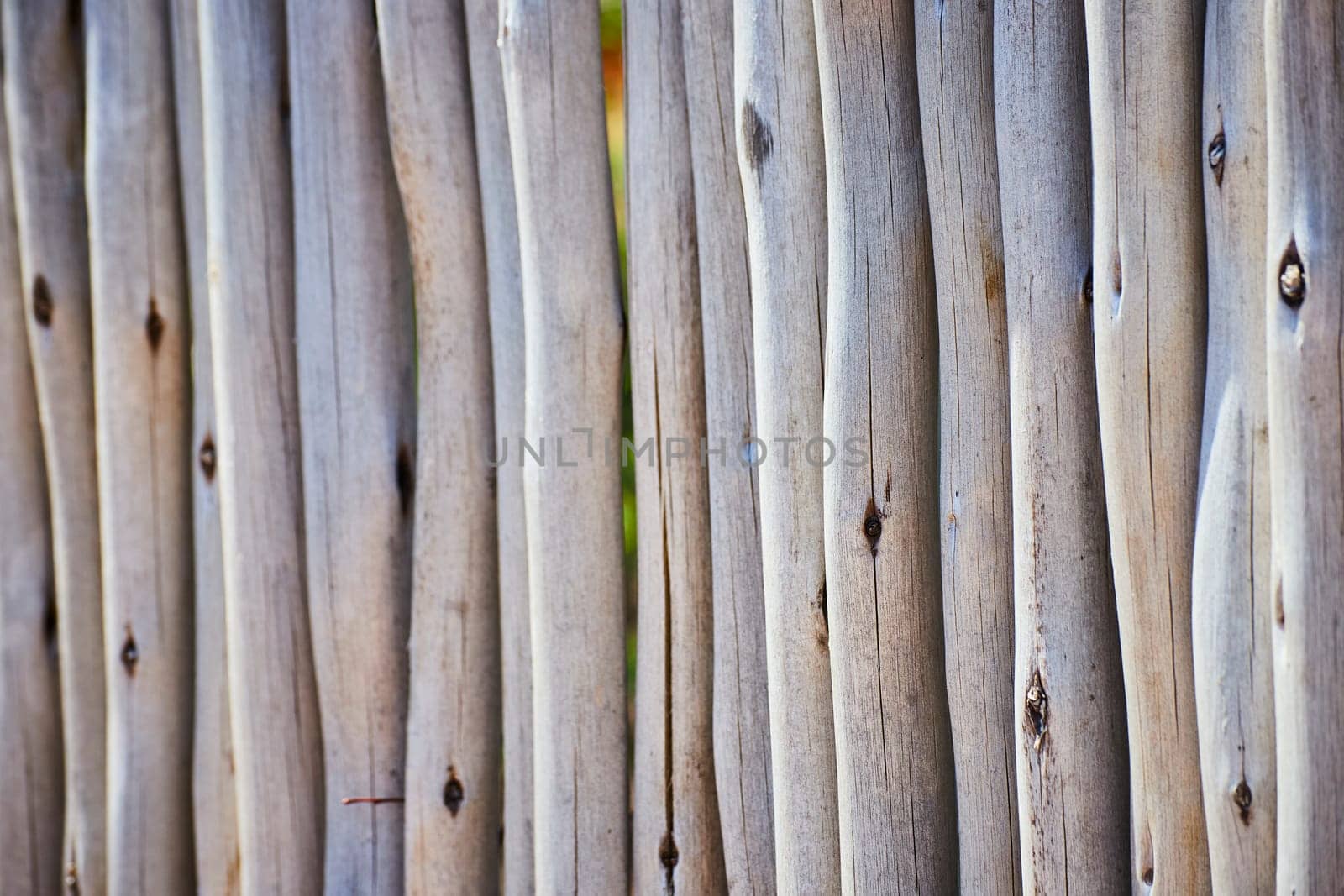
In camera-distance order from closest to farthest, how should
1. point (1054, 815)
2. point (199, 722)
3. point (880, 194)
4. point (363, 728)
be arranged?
point (1054, 815)
point (880, 194)
point (363, 728)
point (199, 722)

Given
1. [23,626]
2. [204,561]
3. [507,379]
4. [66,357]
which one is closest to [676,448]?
[507,379]

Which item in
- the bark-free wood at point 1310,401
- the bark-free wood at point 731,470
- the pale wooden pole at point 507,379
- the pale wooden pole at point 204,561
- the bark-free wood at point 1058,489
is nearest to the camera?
the bark-free wood at point 1310,401

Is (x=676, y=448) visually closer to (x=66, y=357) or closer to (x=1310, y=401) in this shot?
(x=1310, y=401)

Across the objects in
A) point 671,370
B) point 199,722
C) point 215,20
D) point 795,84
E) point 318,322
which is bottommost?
point 199,722

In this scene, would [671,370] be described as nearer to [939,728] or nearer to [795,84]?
[795,84]

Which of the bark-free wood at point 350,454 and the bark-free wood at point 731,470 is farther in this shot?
the bark-free wood at point 350,454

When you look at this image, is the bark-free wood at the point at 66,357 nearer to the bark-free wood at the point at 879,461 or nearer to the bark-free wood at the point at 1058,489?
the bark-free wood at the point at 879,461

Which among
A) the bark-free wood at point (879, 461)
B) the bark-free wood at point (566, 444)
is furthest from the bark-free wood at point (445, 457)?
the bark-free wood at point (879, 461)

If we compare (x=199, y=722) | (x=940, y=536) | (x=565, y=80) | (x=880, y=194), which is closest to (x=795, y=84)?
(x=880, y=194)
